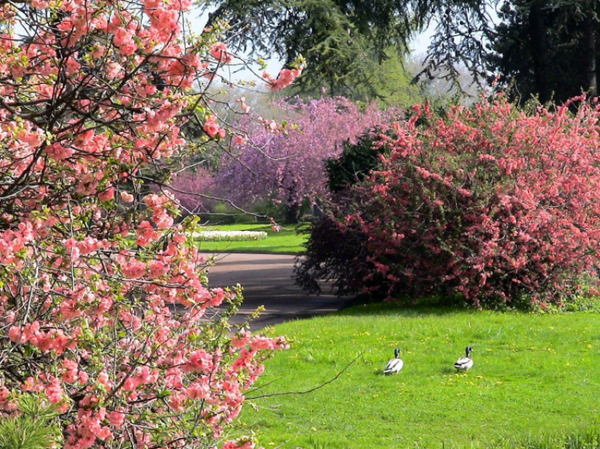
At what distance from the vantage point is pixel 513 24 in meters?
22.5

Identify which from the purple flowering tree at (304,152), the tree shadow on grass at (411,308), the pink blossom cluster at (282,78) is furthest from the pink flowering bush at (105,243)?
the purple flowering tree at (304,152)

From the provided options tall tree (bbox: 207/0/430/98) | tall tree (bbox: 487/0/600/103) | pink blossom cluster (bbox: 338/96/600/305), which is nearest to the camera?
pink blossom cluster (bbox: 338/96/600/305)

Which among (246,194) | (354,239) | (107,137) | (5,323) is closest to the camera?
(5,323)

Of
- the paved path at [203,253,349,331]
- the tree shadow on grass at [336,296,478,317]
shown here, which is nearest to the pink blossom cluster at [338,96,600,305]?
the tree shadow on grass at [336,296,478,317]

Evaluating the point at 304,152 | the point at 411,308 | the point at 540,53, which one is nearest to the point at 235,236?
the point at 304,152

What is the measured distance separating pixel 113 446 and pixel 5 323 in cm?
79

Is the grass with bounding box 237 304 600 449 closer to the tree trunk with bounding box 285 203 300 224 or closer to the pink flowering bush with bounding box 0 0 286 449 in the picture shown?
the pink flowering bush with bounding box 0 0 286 449

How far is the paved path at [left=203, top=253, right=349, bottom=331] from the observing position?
1438cm

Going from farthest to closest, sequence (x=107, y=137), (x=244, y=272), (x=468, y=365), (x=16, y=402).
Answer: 1. (x=244, y=272)
2. (x=468, y=365)
3. (x=107, y=137)
4. (x=16, y=402)

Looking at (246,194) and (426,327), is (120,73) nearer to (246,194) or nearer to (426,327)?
(426,327)

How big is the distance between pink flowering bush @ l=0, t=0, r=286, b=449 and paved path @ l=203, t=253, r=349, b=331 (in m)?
6.78

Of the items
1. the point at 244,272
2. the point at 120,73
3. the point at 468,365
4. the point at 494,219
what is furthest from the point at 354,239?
the point at 120,73

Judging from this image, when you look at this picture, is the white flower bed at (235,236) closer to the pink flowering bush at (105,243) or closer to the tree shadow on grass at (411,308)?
the tree shadow on grass at (411,308)

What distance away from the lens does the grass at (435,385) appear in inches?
253
